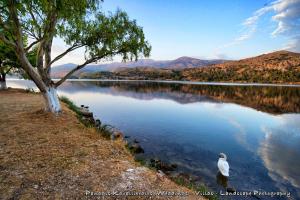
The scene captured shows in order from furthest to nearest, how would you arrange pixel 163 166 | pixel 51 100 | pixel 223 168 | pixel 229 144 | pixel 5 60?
pixel 5 60, pixel 229 144, pixel 51 100, pixel 163 166, pixel 223 168

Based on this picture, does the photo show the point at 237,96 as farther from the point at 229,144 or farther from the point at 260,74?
the point at 260,74

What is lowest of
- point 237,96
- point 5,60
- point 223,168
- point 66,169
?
point 223,168

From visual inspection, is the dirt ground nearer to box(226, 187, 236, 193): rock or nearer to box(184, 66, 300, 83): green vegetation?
Answer: box(226, 187, 236, 193): rock

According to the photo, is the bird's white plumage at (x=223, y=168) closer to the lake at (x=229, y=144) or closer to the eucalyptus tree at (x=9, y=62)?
the lake at (x=229, y=144)

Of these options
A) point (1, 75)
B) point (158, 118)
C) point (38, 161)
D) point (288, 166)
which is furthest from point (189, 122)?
point (1, 75)

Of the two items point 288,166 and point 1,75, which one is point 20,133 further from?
point 1,75

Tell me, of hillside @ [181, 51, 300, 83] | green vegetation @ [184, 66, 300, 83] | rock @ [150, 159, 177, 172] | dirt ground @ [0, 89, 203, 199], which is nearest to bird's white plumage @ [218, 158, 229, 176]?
rock @ [150, 159, 177, 172]

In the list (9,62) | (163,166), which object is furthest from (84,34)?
(9,62)

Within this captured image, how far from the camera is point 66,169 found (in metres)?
7.34

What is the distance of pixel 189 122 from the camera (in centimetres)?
2453

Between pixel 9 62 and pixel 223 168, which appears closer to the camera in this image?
pixel 223 168

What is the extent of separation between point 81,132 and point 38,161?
4.57 m

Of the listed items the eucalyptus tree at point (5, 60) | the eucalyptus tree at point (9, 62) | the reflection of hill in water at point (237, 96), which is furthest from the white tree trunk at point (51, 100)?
the reflection of hill in water at point (237, 96)

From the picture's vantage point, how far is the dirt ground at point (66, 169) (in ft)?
19.9
